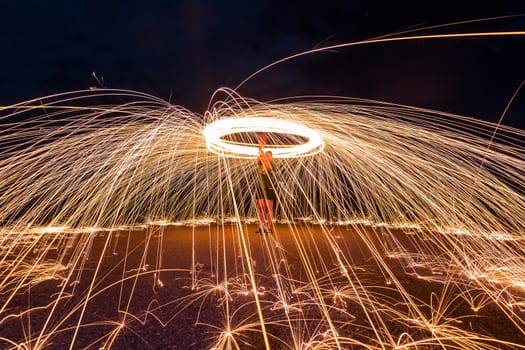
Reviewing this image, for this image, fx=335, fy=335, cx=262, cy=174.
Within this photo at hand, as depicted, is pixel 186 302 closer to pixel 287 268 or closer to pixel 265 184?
pixel 287 268

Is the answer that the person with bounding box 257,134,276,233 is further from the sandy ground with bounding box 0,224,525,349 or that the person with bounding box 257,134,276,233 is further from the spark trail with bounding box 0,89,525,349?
the sandy ground with bounding box 0,224,525,349

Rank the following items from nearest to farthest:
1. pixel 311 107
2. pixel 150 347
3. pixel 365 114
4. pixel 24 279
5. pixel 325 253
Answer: pixel 150 347
pixel 24 279
pixel 365 114
pixel 311 107
pixel 325 253

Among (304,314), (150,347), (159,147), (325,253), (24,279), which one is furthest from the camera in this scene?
(159,147)

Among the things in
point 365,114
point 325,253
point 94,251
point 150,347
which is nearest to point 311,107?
point 365,114

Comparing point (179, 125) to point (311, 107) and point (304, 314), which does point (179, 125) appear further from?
point (304, 314)

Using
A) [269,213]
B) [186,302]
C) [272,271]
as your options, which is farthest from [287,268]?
[269,213]

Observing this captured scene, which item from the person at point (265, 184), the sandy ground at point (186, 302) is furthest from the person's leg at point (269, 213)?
the sandy ground at point (186, 302)
